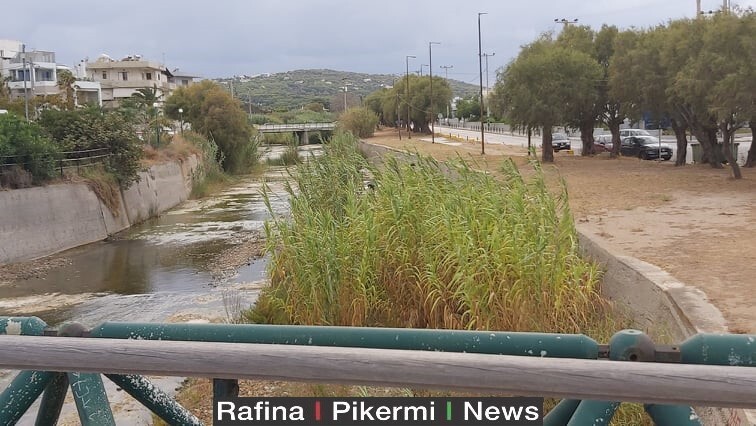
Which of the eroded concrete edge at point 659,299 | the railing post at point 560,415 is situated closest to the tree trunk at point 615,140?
the eroded concrete edge at point 659,299

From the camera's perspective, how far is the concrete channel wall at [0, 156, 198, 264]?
19.7 meters

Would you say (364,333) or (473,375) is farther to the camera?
(364,333)

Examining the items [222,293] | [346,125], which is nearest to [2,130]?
[222,293]

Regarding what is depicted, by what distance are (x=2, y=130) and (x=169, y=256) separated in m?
6.53

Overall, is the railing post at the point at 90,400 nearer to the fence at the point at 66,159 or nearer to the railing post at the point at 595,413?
the railing post at the point at 595,413

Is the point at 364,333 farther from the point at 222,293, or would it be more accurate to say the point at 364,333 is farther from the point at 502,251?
the point at 222,293

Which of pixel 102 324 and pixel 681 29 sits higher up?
pixel 681 29

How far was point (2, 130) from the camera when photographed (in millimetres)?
21625

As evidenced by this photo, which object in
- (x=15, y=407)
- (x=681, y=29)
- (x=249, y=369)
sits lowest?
(x=15, y=407)

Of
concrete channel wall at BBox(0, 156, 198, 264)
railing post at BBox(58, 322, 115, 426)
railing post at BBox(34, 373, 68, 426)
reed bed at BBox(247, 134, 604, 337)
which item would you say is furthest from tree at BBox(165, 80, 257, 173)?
railing post at BBox(58, 322, 115, 426)

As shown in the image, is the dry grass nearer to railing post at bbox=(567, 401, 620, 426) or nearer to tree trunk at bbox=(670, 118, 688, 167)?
tree trunk at bbox=(670, 118, 688, 167)

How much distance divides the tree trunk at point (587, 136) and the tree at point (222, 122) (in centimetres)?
2220

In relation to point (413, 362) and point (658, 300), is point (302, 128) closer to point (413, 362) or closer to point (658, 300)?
point (658, 300)

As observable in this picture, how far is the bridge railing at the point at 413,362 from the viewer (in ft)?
5.33
